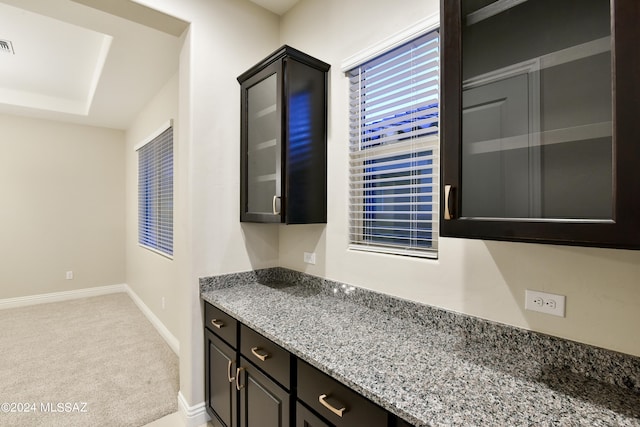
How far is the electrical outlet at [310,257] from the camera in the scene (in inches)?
83.6

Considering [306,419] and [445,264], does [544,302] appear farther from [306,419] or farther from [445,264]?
[306,419]

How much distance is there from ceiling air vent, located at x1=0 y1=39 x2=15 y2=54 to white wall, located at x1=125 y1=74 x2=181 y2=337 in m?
1.23

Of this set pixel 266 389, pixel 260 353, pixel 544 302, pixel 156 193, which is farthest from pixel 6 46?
pixel 544 302

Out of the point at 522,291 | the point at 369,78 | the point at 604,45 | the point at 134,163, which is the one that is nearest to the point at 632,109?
the point at 604,45

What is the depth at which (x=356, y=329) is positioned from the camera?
1.41 meters

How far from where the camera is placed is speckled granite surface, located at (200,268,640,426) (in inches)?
33.5

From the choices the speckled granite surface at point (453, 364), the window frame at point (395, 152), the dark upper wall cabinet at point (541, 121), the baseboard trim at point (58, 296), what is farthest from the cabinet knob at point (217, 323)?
the baseboard trim at point (58, 296)

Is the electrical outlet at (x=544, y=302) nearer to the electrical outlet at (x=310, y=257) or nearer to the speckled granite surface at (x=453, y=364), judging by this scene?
the speckled granite surface at (x=453, y=364)

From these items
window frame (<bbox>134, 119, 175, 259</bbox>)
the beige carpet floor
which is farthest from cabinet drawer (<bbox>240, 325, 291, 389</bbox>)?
window frame (<bbox>134, 119, 175, 259</bbox>)

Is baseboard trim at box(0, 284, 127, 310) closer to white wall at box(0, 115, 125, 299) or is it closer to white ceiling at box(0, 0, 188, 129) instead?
white wall at box(0, 115, 125, 299)

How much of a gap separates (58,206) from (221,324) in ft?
14.4

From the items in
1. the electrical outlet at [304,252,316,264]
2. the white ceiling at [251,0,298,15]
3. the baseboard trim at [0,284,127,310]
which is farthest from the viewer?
the baseboard trim at [0,284,127,310]

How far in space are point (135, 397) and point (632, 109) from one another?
3.12m

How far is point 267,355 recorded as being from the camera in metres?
1.43
